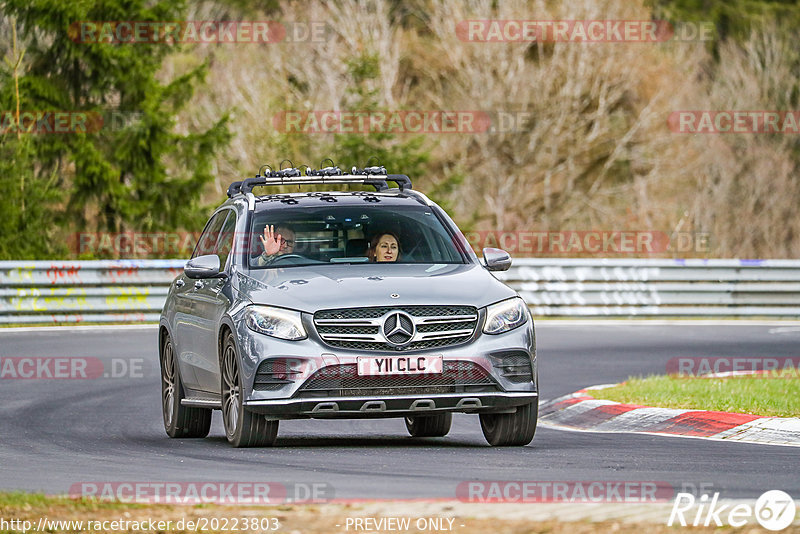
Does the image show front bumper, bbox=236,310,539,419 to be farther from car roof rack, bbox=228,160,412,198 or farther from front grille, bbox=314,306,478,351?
car roof rack, bbox=228,160,412,198

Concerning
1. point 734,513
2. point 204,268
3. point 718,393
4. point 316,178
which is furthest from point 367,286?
point 718,393

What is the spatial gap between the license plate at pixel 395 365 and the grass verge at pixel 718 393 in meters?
3.51

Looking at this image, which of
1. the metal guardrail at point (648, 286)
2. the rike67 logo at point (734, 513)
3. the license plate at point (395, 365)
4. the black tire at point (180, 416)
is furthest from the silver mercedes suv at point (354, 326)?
the metal guardrail at point (648, 286)

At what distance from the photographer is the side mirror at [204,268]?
11.6 meters

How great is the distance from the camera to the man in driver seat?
38.4 ft

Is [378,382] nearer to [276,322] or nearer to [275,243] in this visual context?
[276,322]

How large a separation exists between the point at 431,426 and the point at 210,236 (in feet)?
7.66

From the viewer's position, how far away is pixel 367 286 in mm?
10836

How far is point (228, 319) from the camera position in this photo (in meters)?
11.1

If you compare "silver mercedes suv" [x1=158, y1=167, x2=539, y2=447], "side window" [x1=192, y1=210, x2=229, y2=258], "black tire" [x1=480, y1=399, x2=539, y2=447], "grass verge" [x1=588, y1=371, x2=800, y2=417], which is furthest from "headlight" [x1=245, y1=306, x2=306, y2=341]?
"grass verge" [x1=588, y1=371, x2=800, y2=417]

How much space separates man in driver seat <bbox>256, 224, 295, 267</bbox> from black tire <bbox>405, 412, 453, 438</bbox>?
1924mm

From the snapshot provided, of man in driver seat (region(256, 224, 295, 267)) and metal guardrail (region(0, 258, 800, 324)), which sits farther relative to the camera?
metal guardrail (region(0, 258, 800, 324))

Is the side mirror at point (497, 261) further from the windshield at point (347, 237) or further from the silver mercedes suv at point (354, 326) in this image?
the windshield at point (347, 237)

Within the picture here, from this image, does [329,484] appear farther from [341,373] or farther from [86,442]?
[86,442]
